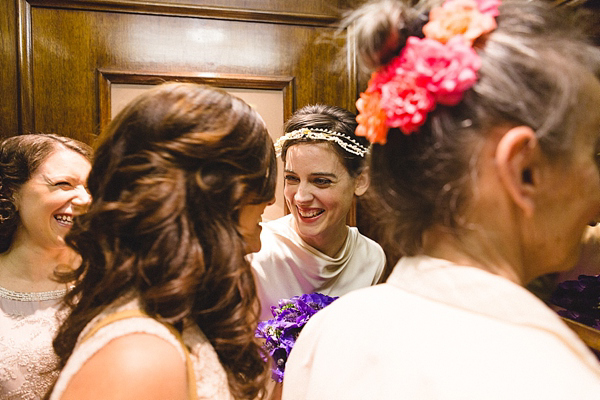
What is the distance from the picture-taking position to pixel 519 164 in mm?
A: 584

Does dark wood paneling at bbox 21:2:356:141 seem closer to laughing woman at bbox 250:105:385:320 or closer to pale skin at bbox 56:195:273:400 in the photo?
laughing woman at bbox 250:105:385:320

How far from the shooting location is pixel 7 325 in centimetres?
145

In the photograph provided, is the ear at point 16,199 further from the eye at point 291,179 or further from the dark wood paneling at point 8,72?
the eye at point 291,179

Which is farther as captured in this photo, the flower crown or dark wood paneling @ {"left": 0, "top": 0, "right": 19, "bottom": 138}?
dark wood paneling @ {"left": 0, "top": 0, "right": 19, "bottom": 138}

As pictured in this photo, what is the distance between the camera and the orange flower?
26.6 inches

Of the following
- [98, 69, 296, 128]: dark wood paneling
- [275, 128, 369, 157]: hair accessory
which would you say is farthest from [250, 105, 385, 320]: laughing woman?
[98, 69, 296, 128]: dark wood paneling

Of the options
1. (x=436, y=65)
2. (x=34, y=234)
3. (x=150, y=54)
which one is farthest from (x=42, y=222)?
(x=436, y=65)

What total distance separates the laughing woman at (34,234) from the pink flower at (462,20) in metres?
1.28

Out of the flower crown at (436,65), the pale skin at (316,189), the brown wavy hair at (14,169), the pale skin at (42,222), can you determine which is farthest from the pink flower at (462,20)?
the brown wavy hair at (14,169)

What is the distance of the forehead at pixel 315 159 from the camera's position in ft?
5.61

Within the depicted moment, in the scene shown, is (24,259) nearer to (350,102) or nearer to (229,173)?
(229,173)

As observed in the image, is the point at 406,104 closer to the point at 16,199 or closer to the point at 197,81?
the point at 16,199

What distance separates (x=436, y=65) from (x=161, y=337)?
0.54 m

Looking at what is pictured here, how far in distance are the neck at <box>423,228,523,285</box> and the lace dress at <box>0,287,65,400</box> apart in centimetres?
122
